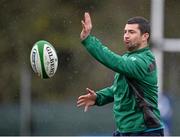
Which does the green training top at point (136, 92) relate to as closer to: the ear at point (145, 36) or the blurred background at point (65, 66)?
the ear at point (145, 36)

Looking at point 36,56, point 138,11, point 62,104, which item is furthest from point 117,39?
point 36,56

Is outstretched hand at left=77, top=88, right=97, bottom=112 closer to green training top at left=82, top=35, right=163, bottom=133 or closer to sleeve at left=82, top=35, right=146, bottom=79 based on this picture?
green training top at left=82, top=35, right=163, bottom=133

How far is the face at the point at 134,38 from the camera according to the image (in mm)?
6855

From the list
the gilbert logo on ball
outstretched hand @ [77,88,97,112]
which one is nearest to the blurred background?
the gilbert logo on ball

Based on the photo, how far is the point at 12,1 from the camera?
13227 mm

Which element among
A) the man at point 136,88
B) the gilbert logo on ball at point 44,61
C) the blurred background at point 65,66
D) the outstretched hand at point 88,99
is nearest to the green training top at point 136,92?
the man at point 136,88

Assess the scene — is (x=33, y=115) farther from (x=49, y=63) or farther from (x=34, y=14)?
(x=49, y=63)

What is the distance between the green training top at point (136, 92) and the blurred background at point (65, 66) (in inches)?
216

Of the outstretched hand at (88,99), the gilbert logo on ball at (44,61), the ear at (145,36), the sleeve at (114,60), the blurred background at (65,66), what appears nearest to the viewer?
the sleeve at (114,60)

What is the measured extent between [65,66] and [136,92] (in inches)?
249

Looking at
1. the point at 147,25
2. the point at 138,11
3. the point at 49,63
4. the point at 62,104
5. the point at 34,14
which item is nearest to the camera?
the point at 147,25

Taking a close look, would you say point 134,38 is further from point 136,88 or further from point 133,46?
point 136,88

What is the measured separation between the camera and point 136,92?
6.82m

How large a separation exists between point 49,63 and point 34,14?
675 cm
